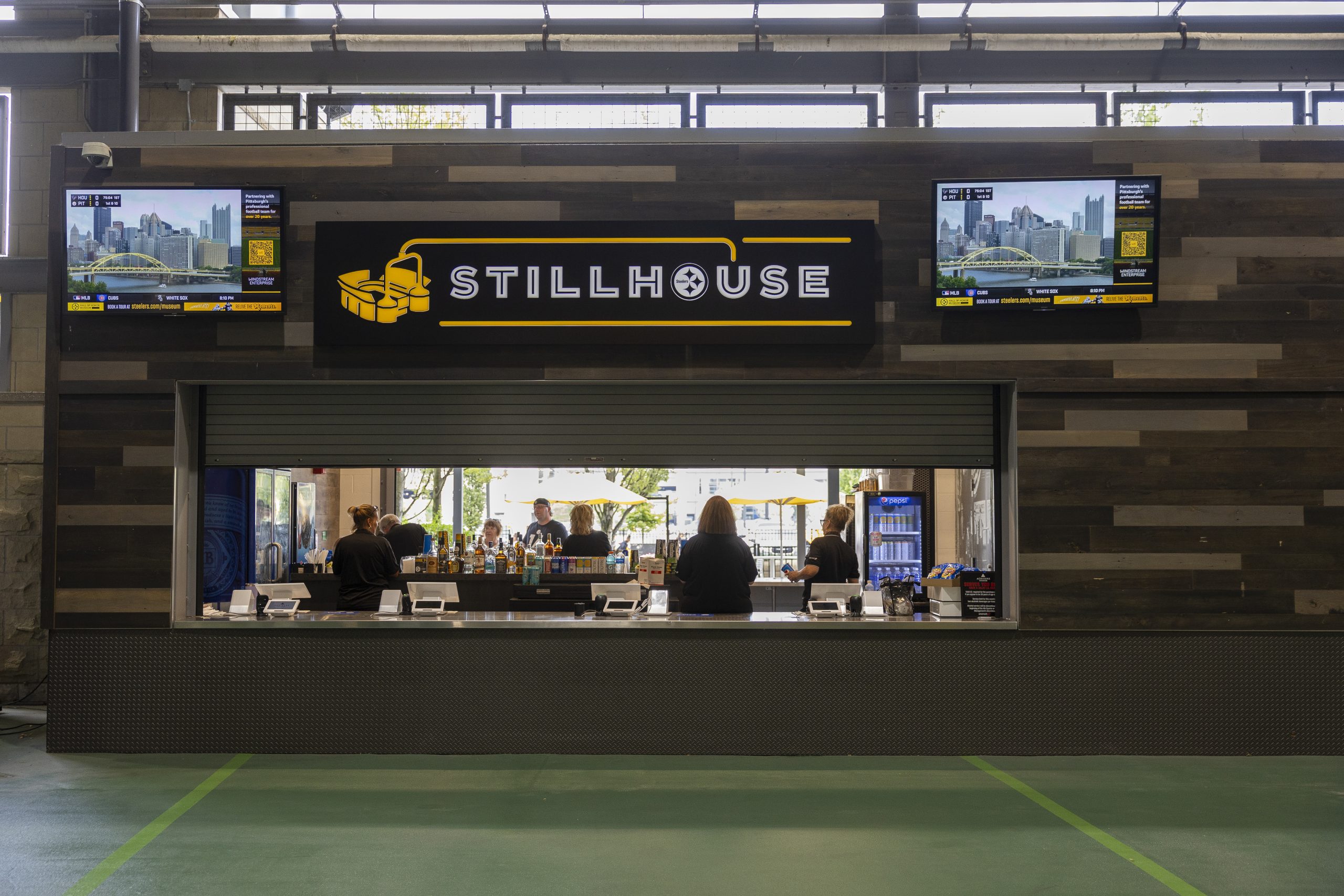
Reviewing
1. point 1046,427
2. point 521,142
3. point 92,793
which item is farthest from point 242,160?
point 1046,427

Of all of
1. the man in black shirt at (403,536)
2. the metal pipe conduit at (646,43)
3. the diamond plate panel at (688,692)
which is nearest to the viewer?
the diamond plate panel at (688,692)

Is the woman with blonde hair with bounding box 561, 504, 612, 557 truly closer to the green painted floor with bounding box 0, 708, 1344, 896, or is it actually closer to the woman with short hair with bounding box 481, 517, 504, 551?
the woman with short hair with bounding box 481, 517, 504, 551

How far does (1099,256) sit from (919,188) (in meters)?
1.06

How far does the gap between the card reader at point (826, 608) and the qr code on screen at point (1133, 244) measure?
2.53m

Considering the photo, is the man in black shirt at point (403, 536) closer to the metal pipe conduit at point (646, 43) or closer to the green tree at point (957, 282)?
the metal pipe conduit at point (646, 43)

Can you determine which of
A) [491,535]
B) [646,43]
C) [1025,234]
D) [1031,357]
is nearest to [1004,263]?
[1025,234]

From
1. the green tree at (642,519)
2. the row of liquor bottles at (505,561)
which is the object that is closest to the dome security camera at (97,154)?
the row of liquor bottles at (505,561)

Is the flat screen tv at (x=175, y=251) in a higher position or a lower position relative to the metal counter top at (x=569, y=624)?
higher

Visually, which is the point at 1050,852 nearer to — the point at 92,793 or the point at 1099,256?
the point at 1099,256

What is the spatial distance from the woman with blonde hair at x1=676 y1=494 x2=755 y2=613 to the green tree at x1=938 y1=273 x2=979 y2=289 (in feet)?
5.97

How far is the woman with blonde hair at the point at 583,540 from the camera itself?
9.50 metres

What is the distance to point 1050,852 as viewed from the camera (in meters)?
4.34

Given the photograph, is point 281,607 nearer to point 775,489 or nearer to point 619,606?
point 619,606

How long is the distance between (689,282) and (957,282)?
1.49 metres
